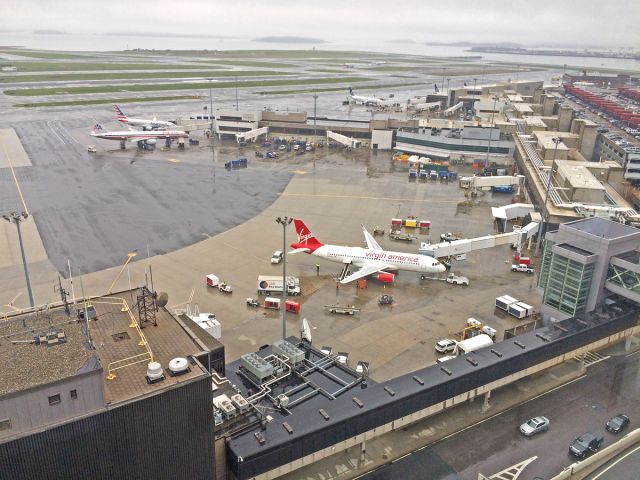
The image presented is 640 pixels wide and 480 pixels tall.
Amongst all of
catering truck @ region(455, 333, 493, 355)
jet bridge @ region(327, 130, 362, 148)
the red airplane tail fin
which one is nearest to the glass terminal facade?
catering truck @ region(455, 333, 493, 355)

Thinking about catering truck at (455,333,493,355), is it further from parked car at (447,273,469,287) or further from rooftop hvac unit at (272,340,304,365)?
parked car at (447,273,469,287)

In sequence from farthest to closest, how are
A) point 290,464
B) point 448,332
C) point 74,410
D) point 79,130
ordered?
point 79,130 → point 448,332 → point 290,464 → point 74,410

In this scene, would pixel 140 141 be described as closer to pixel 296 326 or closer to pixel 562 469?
pixel 296 326

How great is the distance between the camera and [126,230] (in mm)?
84438

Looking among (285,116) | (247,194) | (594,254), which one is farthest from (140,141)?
(594,254)

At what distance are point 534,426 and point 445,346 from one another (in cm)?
1266

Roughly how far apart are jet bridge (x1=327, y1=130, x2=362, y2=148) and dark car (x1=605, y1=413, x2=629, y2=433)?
116349 millimetres

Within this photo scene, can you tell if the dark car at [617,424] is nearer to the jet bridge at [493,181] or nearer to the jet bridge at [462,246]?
the jet bridge at [462,246]

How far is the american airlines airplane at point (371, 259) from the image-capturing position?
68562 mm

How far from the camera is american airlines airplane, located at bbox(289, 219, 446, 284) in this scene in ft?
225

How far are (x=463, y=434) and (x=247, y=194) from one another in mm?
73339

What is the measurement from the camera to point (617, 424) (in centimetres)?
4259

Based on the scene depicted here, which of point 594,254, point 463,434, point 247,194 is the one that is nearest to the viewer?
point 463,434

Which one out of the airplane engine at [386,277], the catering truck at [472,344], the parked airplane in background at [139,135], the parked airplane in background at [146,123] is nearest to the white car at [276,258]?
the airplane engine at [386,277]
